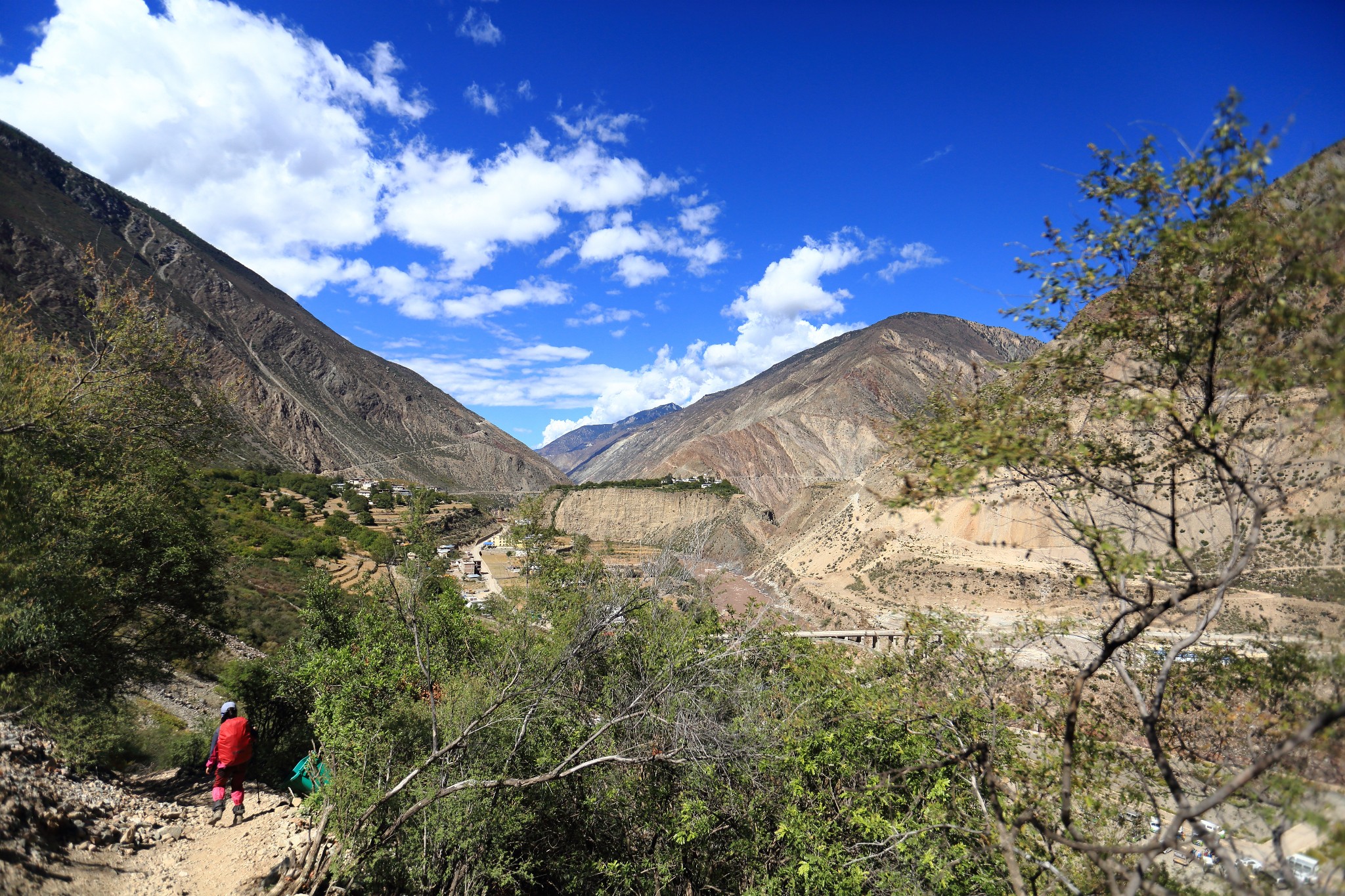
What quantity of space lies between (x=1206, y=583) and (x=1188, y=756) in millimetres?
2144

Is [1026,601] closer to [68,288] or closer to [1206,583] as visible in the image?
[1206,583]

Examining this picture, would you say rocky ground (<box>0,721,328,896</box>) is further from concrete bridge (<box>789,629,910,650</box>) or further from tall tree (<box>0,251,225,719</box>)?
concrete bridge (<box>789,629,910,650</box>)

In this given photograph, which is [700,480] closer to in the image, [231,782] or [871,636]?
[871,636]

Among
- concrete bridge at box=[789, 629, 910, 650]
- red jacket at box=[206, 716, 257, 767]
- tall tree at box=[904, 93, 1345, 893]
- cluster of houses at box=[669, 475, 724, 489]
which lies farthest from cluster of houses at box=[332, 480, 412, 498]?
tall tree at box=[904, 93, 1345, 893]

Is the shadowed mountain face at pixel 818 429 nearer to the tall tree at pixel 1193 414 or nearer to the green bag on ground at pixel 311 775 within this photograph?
the green bag on ground at pixel 311 775

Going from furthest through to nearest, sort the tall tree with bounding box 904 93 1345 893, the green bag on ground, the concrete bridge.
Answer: the concrete bridge → the green bag on ground → the tall tree with bounding box 904 93 1345 893

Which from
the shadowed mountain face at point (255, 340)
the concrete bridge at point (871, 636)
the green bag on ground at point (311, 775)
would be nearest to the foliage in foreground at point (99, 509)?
the green bag on ground at point (311, 775)

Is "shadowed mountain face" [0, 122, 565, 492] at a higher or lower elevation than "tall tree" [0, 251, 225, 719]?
higher

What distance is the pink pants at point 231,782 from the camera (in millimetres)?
8711

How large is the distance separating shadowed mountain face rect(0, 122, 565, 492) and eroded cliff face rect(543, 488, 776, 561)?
32593 mm

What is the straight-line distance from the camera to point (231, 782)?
8.80m

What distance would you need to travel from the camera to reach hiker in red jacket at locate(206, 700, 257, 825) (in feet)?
28.3

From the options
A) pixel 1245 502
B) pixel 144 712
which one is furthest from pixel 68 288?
pixel 1245 502

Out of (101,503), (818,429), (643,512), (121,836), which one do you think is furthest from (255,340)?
(121,836)
